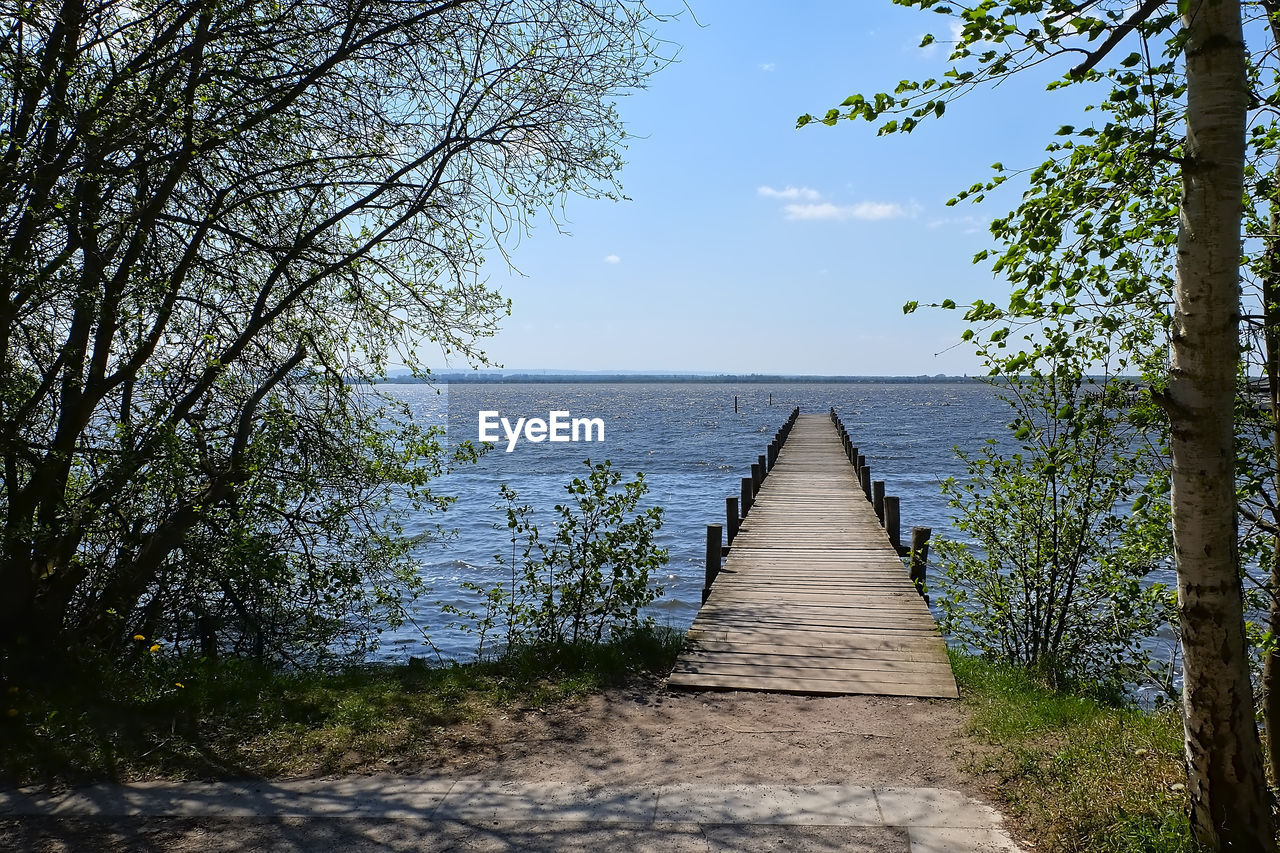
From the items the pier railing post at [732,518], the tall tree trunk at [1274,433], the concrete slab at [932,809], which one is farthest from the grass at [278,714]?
the pier railing post at [732,518]

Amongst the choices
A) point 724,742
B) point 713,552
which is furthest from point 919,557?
point 724,742

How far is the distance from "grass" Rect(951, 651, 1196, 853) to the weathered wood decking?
93 centimetres

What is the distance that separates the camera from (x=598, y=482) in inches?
313

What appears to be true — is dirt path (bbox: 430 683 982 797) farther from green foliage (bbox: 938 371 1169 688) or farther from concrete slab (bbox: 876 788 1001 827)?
green foliage (bbox: 938 371 1169 688)

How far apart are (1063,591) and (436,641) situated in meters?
9.12

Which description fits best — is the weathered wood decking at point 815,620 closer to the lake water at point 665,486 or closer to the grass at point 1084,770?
the grass at point 1084,770

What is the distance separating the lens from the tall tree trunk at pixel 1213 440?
10.5ft

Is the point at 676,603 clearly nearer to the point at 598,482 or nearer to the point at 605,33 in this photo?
the point at 598,482

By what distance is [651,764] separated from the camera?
15.9 ft

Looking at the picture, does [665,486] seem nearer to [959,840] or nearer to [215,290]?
[215,290]

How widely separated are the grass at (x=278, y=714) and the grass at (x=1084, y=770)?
2.75m

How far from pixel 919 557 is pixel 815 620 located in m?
1.53

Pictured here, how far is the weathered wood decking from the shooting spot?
659 centimetres

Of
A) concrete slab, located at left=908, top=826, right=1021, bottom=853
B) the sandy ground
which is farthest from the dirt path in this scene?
concrete slab, located at left=908, top=826, right=1021, bottom=853
